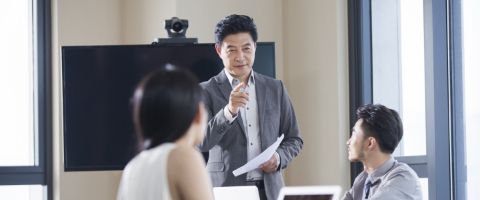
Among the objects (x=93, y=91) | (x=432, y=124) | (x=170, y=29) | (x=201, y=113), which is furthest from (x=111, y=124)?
(x=201, y=113)

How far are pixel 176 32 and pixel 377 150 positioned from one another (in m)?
1.51

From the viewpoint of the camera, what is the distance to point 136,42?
586 centimetres

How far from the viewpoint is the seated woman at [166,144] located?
204cm

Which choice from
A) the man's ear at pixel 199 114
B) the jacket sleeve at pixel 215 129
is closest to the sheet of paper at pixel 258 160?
the jacket sleeve at pixel 215 129

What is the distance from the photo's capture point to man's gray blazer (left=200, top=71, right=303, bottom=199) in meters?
4.20

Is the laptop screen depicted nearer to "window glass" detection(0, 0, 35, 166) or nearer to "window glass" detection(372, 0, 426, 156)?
"window glass" detection(372, 0, 426, 156)

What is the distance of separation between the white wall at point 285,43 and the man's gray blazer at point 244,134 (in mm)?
1068

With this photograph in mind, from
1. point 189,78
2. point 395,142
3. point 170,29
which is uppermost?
point 170,29

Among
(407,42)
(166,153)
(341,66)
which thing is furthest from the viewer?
(341,66)

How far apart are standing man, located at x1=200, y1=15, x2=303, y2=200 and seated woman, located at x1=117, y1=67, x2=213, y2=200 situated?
2.03 meters

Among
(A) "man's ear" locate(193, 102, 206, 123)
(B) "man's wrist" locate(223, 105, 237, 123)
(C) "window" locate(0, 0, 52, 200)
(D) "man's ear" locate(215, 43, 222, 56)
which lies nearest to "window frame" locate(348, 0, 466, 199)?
(D) "man's ear" locate(215, 43, 222, 56)

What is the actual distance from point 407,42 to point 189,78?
317 centimetres

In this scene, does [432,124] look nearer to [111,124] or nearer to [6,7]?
[111,124]

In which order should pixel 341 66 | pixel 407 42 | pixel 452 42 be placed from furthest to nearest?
pixel 341 66 → pixel 407 42 → pixel 452 42
